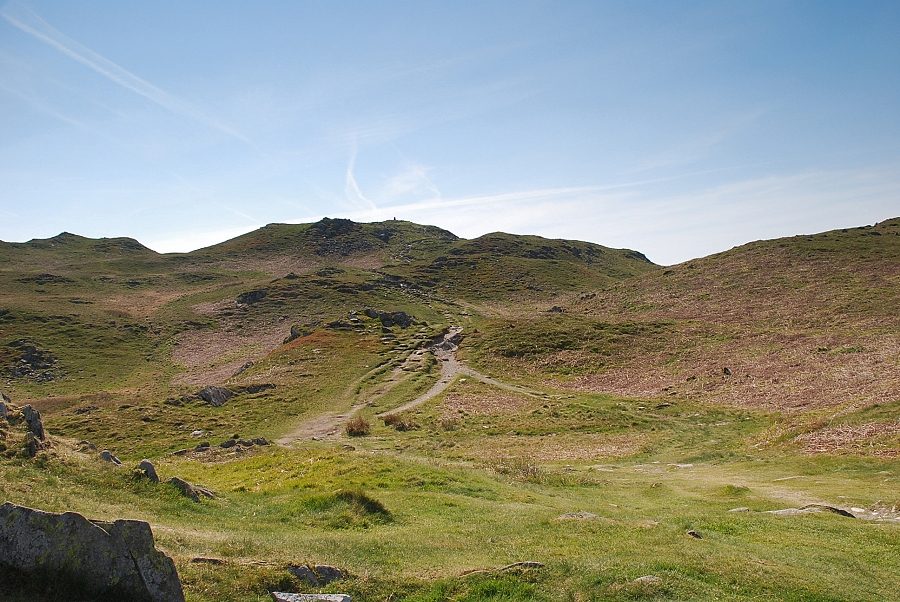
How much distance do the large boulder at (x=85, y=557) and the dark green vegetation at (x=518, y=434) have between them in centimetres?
112

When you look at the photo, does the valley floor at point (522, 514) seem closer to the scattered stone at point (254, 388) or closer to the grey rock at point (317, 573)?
the grey rock at point (317, 573)

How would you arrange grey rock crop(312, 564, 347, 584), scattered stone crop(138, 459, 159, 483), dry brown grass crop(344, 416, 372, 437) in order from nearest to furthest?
grey rock crop(312, 564, 347, 584)
scattered stone crop(138, 459, 159, 483)
dry brown grass crop(344, 416, 372, 437)

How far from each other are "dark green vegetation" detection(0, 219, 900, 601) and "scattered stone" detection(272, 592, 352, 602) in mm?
1049

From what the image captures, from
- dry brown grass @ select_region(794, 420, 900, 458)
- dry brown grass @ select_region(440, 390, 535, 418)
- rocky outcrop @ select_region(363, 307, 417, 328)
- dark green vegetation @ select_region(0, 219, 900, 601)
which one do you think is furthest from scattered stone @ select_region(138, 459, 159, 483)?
rocky outcrop @ select_region(363, 307, 417, 328)

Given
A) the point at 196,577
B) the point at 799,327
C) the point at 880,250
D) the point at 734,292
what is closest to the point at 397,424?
the point at 196,577

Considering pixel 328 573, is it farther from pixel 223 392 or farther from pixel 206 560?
pixel 223 392

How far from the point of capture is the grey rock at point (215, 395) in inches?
2247

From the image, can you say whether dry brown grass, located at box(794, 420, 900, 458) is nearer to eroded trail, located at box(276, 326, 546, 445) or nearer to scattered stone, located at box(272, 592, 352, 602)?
eroded trail, located at box(276, 326, 546, 445)

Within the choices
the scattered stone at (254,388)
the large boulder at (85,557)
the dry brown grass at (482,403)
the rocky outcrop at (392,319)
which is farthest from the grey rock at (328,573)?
the rocky outcrop at (392,319)

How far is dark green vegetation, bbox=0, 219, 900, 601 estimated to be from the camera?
14.8 m

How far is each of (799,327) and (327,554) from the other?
248 ft

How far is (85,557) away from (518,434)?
37159 millimetres

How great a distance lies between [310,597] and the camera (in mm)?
11227

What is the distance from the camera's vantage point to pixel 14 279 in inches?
5969
